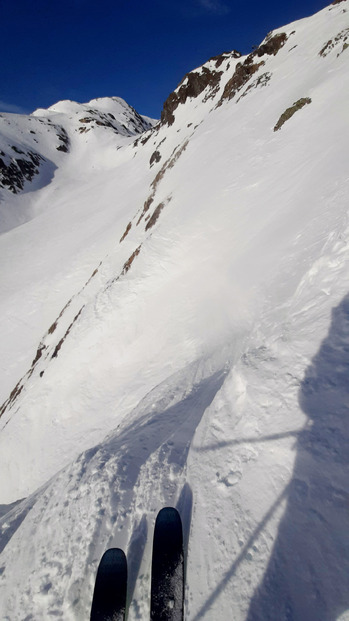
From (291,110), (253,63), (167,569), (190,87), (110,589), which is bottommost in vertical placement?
(167,569)

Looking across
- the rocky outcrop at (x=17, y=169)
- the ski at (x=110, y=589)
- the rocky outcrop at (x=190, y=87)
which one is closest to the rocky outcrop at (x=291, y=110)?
the ski at (x=110, y=589)

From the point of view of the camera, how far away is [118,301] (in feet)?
40.7

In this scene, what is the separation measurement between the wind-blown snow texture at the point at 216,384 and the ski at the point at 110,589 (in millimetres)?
130

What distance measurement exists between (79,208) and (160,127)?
22.1 m

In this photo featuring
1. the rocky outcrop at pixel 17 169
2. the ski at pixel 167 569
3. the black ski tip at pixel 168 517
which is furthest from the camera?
the rocky outcrop at pixel 17 169

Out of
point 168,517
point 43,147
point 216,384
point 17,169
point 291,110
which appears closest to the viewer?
point 168,517

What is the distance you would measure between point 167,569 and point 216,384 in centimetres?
310

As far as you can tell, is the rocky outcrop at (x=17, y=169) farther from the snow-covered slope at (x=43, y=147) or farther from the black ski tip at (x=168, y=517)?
the black ski tip at (x=168, y=517)

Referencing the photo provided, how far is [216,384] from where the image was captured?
5621mm

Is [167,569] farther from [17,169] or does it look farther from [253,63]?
[17,169]

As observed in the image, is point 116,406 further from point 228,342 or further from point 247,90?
point 247,90

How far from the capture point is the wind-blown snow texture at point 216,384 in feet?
9.19

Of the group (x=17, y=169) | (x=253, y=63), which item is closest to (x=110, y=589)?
(x=253, y=63)

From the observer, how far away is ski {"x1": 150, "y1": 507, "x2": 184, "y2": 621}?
2727 millimetres
